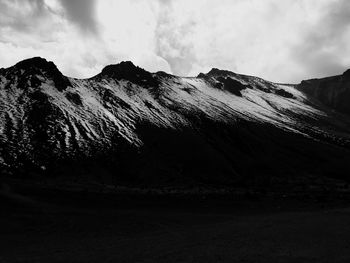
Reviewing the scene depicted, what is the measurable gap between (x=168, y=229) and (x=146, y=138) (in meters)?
70.9

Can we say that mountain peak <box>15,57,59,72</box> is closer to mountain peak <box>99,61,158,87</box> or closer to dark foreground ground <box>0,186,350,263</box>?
mountain peak <box>99,61,158,87</box>

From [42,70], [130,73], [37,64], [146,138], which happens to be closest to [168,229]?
[146,138]

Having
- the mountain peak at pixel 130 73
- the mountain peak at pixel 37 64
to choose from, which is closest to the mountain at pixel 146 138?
the mountain peak at pixel 37 64

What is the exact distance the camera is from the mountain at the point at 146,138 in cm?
8231

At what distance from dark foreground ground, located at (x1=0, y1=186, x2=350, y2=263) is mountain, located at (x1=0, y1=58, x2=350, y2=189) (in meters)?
26.7

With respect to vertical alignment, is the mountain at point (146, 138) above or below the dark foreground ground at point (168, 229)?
above

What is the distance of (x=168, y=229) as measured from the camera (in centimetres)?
3412

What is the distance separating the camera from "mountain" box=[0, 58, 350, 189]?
8231 cm

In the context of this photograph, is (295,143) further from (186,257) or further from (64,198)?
(186,257)

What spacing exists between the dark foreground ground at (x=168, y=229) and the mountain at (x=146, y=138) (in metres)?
26.7

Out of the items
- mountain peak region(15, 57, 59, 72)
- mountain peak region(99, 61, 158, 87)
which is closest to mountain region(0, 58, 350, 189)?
mountain peak region(15, 57, 59, 72)

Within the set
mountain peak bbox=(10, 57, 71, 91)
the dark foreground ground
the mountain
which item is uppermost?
mountain peak bbox=(10, 57, 71, 91)

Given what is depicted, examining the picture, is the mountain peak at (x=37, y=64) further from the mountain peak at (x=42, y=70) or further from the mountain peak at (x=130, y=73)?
the mountain peak at (x=130, y=73)

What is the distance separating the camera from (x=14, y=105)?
361 ft
